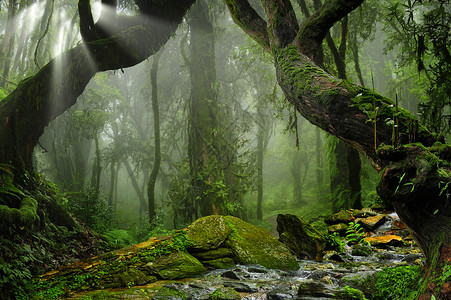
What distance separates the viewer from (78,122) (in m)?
16.0

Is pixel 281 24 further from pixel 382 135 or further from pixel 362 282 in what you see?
pixel 362 282

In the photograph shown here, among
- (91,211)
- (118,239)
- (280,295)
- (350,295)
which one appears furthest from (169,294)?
(91,211)

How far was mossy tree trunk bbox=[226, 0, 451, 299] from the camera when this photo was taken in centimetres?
215

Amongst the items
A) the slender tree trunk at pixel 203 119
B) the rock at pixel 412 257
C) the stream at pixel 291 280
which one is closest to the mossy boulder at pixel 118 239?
the slender tree trunk at pixel 203 119

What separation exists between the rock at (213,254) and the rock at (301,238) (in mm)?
1428

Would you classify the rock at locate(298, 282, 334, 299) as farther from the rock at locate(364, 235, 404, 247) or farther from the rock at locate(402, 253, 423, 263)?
the rock at locate(364, 235, 404, 247)

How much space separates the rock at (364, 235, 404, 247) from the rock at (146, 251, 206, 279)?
342 centimetres

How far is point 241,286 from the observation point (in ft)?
11.8

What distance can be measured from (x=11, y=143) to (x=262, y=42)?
546cm

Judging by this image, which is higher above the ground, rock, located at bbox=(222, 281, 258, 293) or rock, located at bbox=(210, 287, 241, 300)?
rock, located at bbox=(210, 287, 241, 300)

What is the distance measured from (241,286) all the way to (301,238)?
239 cm

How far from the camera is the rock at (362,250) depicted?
16.6 feet

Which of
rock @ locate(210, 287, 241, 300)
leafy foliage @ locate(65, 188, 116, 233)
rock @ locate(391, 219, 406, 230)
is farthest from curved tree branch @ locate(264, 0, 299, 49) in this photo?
leafy foliage @ locate(65, 188, 116, 233)

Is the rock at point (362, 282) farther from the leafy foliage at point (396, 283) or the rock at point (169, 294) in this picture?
the rock at point (169, 294)
